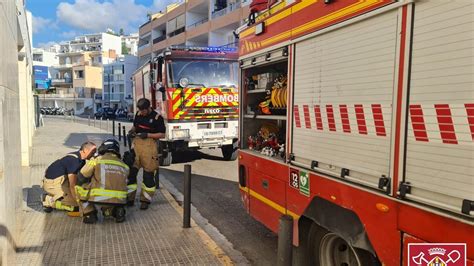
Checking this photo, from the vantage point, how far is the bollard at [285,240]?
2.51m

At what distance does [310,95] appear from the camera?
10.4ft

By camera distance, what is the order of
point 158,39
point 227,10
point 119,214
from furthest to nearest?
1. point 158,39
2. point 227,10
3. point 119,214

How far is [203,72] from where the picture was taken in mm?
9812

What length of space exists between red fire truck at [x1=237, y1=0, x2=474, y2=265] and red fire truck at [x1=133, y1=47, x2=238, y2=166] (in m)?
5.77

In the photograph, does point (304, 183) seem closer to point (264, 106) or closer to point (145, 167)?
point (264, 106)

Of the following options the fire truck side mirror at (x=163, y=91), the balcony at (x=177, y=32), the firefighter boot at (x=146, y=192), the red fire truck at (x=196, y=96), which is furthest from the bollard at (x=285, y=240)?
the balcony at (x=177, y=32)

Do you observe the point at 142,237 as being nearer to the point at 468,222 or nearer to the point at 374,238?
the point at 374,238

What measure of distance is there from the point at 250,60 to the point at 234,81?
5.69m

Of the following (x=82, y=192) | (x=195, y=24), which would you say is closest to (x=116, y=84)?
(x=195, y=24)

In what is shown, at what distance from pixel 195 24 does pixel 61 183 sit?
122 feet

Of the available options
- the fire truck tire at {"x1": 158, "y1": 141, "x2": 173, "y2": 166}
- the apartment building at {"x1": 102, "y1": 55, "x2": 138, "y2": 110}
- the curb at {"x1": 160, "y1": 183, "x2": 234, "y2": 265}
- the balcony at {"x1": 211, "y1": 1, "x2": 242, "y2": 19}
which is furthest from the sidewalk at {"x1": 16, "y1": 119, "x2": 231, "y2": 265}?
the apartment building at {"x1": 102, "y1": 55, "x2": 138, "y2": 110}

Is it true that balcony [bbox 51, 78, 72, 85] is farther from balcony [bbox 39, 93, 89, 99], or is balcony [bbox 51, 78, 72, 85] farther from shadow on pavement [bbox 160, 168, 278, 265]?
shadow on pavement [bbox 160, 168, 278, 265]

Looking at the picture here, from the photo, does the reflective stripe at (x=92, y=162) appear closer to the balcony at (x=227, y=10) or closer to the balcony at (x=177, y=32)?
the balcony at (x=227, y=10)

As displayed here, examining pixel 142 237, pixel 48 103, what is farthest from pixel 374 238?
pixel 48 103
